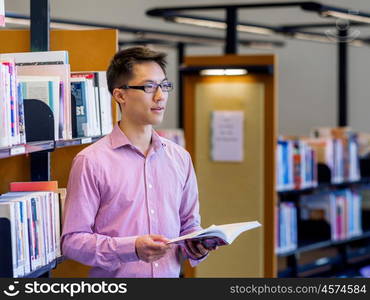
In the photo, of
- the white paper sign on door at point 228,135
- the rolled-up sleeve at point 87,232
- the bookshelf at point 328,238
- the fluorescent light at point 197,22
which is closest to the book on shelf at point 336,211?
the bookshelf at point 328,238

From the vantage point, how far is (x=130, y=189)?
2.84m

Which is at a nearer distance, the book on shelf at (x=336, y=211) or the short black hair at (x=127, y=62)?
the short black hair at (x=127, y=62)

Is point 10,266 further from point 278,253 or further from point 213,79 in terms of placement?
point 278,253

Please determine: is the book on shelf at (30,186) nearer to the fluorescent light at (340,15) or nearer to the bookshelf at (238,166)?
the bookshelf at (238,166)

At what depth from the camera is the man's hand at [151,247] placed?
260 cm

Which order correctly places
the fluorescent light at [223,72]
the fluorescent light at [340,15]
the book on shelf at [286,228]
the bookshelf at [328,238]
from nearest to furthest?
the fluorescent light at [223,72] < the fluorescent light at [340,15] < the book on shelf at [286,228] < the bookshelf at [328,238]

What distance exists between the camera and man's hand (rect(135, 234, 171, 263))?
2600mm

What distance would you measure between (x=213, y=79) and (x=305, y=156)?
1.37 meters

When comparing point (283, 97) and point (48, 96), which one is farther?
point (283, 97)

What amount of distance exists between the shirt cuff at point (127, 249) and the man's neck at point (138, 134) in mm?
395

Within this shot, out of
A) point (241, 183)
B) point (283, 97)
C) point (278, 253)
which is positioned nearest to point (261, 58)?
point (241, 183)

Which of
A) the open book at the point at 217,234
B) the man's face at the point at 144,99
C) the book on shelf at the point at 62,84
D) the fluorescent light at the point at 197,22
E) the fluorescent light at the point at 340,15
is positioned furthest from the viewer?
the fluorescent light at the point at 197,22

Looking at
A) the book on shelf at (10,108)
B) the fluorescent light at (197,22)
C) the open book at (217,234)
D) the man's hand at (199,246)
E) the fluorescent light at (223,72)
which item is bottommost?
the man's hand at (199,246)

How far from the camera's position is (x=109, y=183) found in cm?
280
